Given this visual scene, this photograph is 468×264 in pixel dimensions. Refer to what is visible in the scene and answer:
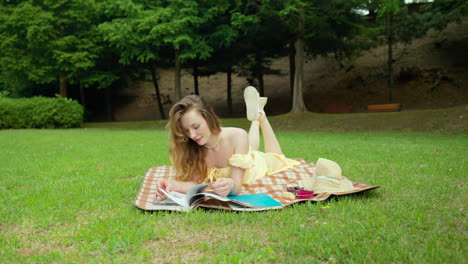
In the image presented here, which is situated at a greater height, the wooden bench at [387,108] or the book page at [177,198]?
the wooden bench at [387,108]

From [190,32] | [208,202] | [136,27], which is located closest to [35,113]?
[136,27]

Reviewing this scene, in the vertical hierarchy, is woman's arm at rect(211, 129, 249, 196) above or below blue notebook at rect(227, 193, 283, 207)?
above

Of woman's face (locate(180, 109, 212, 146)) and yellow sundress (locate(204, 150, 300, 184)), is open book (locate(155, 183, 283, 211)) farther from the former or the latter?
woman's face (locate(180, 109, 212, 146))

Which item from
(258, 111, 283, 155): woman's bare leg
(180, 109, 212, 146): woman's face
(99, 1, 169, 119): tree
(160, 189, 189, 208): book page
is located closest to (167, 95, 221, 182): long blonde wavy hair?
(180, 109, 212, 146): woman's face

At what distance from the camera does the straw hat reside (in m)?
3.92

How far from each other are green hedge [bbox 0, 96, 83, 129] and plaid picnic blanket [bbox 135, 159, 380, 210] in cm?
1771

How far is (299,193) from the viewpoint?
383cm

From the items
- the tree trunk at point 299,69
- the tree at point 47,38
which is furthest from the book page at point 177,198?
the tree at point 47,38

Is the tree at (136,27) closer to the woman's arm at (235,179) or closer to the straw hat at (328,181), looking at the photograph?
the woman's arm at (235,179)

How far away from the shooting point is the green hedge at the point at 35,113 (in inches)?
797

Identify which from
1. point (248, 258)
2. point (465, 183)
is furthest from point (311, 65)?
point (248, 258)

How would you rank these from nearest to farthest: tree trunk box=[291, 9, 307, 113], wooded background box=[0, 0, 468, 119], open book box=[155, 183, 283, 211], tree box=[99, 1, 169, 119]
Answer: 1. open book box=[155, 183, 283, 211]
2. wooded background box=[0, 0, 468, 119]
3. tree trunk box=[291, 9, 307, 113]
4. tree box=[99, 1, 169, 119]

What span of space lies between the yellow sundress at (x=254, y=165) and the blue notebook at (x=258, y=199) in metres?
0.31

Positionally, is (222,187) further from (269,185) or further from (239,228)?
(269,185)
